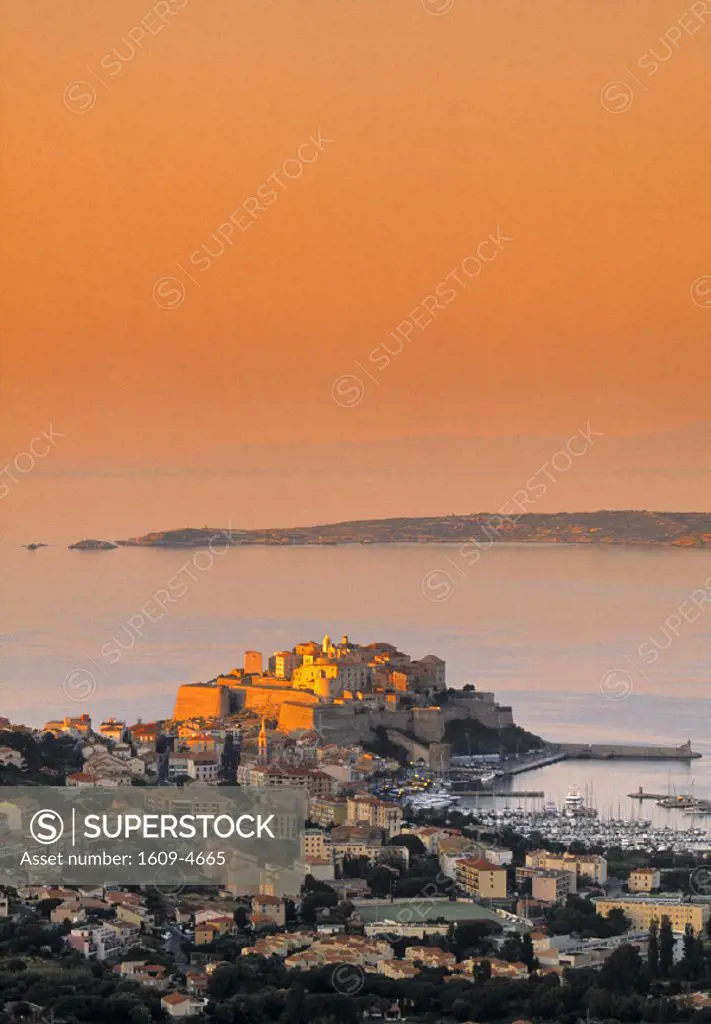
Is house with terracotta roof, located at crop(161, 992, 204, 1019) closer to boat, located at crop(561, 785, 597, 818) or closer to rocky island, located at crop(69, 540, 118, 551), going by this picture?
boat, located at crop(561, 785, 597, 818)

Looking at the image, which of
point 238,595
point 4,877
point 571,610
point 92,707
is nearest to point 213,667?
point 92,707

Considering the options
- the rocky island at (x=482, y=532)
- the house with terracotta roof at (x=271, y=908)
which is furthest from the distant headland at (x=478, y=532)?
the house with terracotta roof at (x=271, y=908)

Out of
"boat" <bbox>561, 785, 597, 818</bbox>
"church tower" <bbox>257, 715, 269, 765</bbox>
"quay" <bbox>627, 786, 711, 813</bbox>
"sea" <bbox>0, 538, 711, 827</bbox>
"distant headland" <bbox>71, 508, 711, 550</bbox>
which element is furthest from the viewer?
"distant headland" <bbox>71, 508, 711, 550</bbox>

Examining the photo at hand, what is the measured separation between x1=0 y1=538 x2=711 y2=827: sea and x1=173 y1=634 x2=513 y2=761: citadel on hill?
0.65m

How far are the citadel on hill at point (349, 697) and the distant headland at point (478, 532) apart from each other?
57.9ft

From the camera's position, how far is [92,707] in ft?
68.5

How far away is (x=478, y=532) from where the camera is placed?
38.5 metres

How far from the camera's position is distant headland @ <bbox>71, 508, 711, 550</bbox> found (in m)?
38.1

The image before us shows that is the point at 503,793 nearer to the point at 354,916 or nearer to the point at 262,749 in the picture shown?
the point at 262,749

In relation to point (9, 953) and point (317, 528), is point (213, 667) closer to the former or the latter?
point (9, 953)

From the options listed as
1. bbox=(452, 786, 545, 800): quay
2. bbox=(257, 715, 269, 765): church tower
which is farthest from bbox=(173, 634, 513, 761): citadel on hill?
bbox=(452, 786, 545, 800): quay

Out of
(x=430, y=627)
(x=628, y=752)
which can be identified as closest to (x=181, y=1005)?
(x=628, y=752)

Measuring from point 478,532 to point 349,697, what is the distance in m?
19.6

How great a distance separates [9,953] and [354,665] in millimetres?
9208
